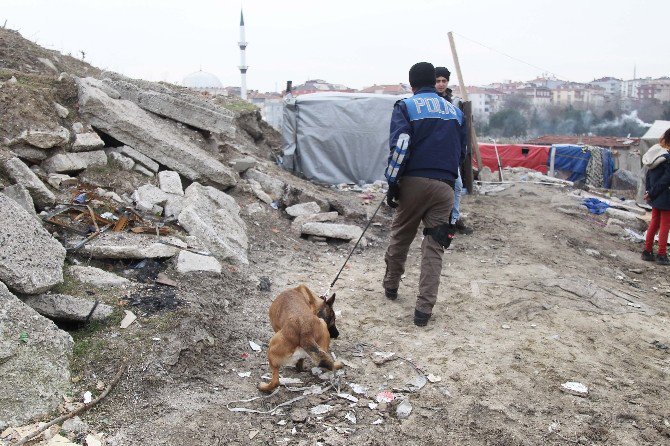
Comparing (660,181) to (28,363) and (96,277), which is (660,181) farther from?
(28,363)

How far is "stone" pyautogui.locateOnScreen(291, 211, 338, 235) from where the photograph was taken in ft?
24.0

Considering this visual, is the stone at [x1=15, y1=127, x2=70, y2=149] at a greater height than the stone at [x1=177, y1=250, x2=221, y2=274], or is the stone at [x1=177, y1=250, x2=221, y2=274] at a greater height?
the stone at [x1=15, y1=127, x2=70, y2=149]

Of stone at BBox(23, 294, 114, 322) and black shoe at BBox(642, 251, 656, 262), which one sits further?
black shoe at BBox(642, 251, 656, 262)

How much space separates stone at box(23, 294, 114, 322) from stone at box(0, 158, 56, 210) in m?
1.66

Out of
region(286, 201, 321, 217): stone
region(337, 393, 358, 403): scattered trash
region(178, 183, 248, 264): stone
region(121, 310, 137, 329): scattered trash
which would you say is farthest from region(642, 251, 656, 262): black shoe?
region(121, 310, 137, 329): scattered trash

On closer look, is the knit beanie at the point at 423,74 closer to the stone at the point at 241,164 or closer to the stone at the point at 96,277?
the stone at the point at 96,277

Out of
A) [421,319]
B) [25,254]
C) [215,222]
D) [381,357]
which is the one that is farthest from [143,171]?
[381,357]

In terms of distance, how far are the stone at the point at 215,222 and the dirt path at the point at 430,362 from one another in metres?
0.26

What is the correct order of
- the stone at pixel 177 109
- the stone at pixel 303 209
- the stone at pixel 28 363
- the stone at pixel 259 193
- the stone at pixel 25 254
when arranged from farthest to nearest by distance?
the stone at pixel 177 109
the stone at pixel 259 193
the stone at pixel 303 209
the stone at pixel 25 254
the stone at pixel 28 363

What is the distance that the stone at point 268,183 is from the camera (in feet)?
27.7

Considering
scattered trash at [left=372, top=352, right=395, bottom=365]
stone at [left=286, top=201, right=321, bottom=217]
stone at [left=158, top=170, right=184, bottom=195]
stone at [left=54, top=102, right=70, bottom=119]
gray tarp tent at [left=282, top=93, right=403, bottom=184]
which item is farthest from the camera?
gray tarp tent at [left=282, top=93, right=403, bottom=184]

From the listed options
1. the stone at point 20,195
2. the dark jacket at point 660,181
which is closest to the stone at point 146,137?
the stone at point 20,195

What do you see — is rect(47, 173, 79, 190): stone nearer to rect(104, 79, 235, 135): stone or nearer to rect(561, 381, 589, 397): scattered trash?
rect(104, 79, 235, 135): stone

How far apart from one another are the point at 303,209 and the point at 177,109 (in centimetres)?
263
